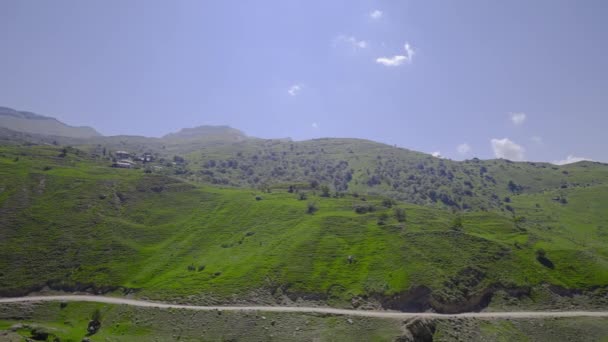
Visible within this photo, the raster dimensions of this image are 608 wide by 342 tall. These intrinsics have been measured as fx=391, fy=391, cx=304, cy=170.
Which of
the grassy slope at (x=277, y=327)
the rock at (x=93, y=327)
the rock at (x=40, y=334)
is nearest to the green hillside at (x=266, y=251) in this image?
the grassy slope at (x=277, y=327)

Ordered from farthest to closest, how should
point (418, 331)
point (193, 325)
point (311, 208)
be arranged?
point (311, 208)
point (193, 325)
point (418, 331)

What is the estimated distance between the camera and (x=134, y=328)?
291 feet

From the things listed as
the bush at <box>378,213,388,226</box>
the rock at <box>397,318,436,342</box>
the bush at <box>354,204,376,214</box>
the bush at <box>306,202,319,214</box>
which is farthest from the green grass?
the bush at <box>354,204,376,214</box>

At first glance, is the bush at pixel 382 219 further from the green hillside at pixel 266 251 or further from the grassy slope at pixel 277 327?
the grassy slope at pixel 277 327

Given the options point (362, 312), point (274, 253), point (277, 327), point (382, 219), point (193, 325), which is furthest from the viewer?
point (382, 219)

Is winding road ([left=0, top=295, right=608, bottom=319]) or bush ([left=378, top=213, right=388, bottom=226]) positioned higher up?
bush ([left=378, top=213, right=388, bottom=226])

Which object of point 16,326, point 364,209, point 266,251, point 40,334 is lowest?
point 16,326

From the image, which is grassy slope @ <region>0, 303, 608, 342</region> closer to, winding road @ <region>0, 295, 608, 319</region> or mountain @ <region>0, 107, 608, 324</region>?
winding road @ <region>0, 295, 608, 319</region>

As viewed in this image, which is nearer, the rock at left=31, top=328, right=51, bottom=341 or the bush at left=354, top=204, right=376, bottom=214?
the rock at left=31, top=328, right=51, bottom=341

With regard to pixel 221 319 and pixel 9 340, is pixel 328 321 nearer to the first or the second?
pixel 221 319

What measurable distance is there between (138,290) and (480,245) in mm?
99047

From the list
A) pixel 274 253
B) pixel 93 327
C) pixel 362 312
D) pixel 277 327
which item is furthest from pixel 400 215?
pixel 93 327

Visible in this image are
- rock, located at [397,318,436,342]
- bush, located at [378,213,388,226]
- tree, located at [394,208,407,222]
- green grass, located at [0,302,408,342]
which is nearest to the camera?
rock, located at [397,318,436,342]

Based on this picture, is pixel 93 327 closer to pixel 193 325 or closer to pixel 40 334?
pixel 40 334
